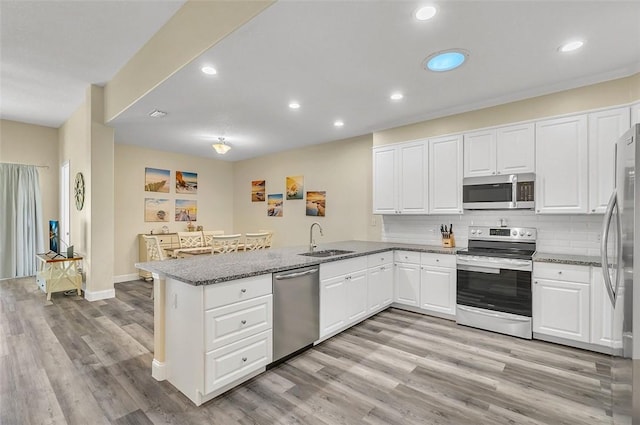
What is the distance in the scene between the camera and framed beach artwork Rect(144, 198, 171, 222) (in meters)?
6.45

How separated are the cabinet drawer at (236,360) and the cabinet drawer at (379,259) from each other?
65.5 inches

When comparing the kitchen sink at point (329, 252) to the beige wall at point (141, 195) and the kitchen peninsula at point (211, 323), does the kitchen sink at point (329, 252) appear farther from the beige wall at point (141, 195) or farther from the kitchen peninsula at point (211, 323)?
the beige wall at point (141, 195)

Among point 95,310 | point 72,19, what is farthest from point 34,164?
point 72,19

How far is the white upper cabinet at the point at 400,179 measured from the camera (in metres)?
4.27

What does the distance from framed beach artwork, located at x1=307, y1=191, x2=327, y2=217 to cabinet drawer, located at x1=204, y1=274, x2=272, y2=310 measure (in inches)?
137

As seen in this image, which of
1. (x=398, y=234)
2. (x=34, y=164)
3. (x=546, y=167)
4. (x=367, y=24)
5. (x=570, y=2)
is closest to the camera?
(x=570, y=2)

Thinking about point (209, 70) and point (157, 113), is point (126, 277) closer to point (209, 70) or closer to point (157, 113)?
point (157, 113)

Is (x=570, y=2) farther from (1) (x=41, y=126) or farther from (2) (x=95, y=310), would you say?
(1) (x=41, y=126)

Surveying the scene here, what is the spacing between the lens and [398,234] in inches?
188

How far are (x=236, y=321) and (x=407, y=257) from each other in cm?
262

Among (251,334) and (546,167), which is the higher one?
(546,167)

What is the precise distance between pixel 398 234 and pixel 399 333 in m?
1.76

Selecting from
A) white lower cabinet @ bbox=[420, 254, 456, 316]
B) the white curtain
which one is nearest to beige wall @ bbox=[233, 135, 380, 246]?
white lower cabinet @ bbox=[420, 254, 456, 316]

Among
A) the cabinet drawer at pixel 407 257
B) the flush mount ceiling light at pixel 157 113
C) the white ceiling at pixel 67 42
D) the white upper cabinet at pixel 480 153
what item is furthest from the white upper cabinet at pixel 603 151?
the flush mount ceiling light at pixel 157 113
